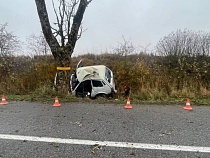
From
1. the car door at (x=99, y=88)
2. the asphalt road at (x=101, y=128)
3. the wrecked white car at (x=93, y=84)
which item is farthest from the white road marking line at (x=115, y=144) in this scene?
the car door at (x=99, y=88)

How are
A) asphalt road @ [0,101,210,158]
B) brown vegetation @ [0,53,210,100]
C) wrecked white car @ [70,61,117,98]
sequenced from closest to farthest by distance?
asphalt road @ [0,101,210,158], brown vegetation @ [0,53,210,100], wrecked white car @ [70,61,117,98]

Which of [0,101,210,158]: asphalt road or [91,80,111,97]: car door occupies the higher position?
[91,80,111,97]: car door

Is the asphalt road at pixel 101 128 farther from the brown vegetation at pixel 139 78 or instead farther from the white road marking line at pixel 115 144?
the brown vegetation at pixel 139 78

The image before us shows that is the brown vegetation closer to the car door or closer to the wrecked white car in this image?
the wrecked white car

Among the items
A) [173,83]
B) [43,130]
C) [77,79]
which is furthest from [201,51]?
[43,130]

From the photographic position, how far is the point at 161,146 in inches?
134

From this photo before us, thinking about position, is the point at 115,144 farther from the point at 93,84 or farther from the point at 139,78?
the point at 139,78

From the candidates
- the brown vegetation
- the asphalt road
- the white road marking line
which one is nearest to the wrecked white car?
the brown vegetation

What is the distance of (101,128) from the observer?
A: 4219 mm

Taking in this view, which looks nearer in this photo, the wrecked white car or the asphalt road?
the asphalt road

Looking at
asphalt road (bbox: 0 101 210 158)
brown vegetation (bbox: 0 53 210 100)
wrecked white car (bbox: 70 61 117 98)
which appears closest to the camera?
asphalt road (bbox: 0 101 210 158)

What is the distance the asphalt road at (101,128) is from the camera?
3.23 metres

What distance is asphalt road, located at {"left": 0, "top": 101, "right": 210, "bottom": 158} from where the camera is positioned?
323cm

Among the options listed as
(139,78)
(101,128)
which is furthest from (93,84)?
(101,128)
